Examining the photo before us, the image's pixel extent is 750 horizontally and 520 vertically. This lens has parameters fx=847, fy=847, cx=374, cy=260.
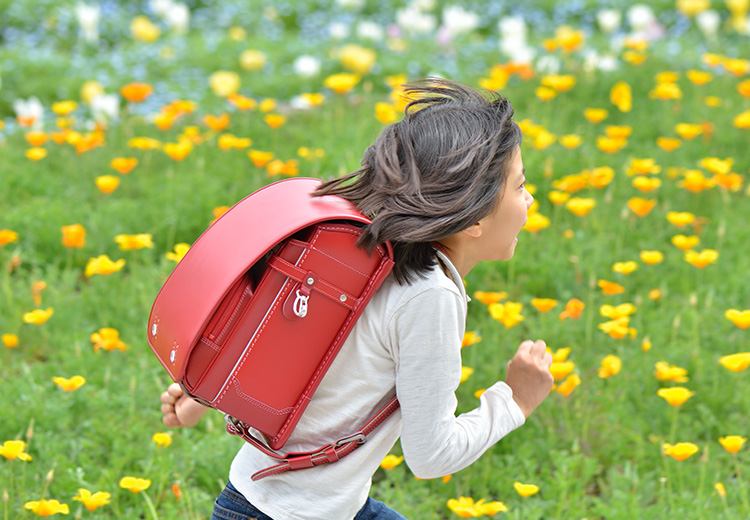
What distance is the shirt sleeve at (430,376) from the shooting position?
4.83 ft

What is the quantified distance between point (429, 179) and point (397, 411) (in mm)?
448

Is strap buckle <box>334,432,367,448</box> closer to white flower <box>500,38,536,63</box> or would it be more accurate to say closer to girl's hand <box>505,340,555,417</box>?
girl's hand <box>505,340,555,417</box>

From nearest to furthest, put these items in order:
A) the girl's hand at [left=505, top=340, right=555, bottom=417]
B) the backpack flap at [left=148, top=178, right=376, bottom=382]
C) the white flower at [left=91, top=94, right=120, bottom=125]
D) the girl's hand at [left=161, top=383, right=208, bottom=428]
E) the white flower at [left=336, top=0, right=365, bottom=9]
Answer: the backpack flap at [left=148, top=178, right=376, bottom=382] < the girl's hand at [left=505, top=340, right=555, bottom=417] < the girl's hand at [left=161, top=383, right=208, bottom=428] < the white flower at [left=91, top=94, right=120, bottom=125] < the white flower at [left=336, top=0, right=365, bottom=9]

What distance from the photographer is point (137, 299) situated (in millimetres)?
3387

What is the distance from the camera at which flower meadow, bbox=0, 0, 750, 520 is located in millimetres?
2527

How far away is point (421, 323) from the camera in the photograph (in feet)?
4.83

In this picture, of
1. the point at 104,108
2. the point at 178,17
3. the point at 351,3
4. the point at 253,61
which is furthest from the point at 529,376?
the point at 351,3

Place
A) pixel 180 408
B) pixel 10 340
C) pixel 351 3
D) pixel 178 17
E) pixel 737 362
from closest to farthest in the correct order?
pixel 180 408
pixel 737 362
pixel 10 340
pixel 178 17
pixel 351 3

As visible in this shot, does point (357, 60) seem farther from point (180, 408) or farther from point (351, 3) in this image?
point (180, 408)

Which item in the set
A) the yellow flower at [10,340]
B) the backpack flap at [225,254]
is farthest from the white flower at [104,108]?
the backpack flap at [225,254]

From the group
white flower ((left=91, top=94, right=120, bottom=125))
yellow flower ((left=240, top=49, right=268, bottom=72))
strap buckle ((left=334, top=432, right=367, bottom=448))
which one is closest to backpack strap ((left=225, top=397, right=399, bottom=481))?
strap buckle ((left=334, top=432, right=367, bottom=448))

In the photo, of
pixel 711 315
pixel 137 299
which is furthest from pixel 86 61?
pixel 711 315

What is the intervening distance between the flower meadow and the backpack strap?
61 cm

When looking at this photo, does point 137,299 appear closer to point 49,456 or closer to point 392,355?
point 49,456
